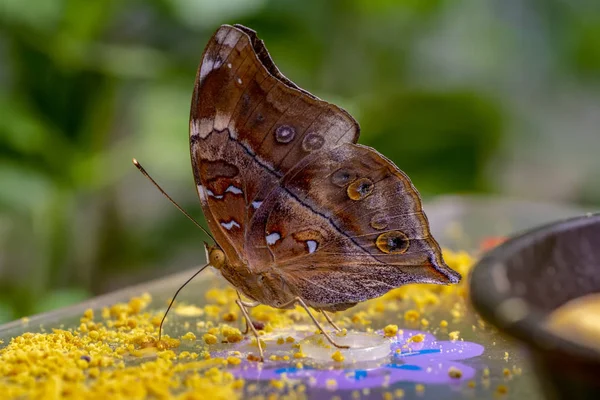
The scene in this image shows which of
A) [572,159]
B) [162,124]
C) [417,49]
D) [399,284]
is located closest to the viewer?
[399,284]

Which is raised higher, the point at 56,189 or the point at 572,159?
the point at 572,159

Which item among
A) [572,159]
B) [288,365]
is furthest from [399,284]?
[572,159]

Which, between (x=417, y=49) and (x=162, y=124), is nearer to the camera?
(x=162, y=124)

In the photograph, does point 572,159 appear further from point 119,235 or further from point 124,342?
point 124,342

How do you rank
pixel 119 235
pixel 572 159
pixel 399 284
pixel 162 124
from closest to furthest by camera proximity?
pixel 399 284, pixel 162 124, pixel 119 235, pixel 572 159

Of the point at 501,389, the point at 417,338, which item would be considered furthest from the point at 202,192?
the point at 501,389

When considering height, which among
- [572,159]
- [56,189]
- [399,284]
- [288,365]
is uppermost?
[572,159]
